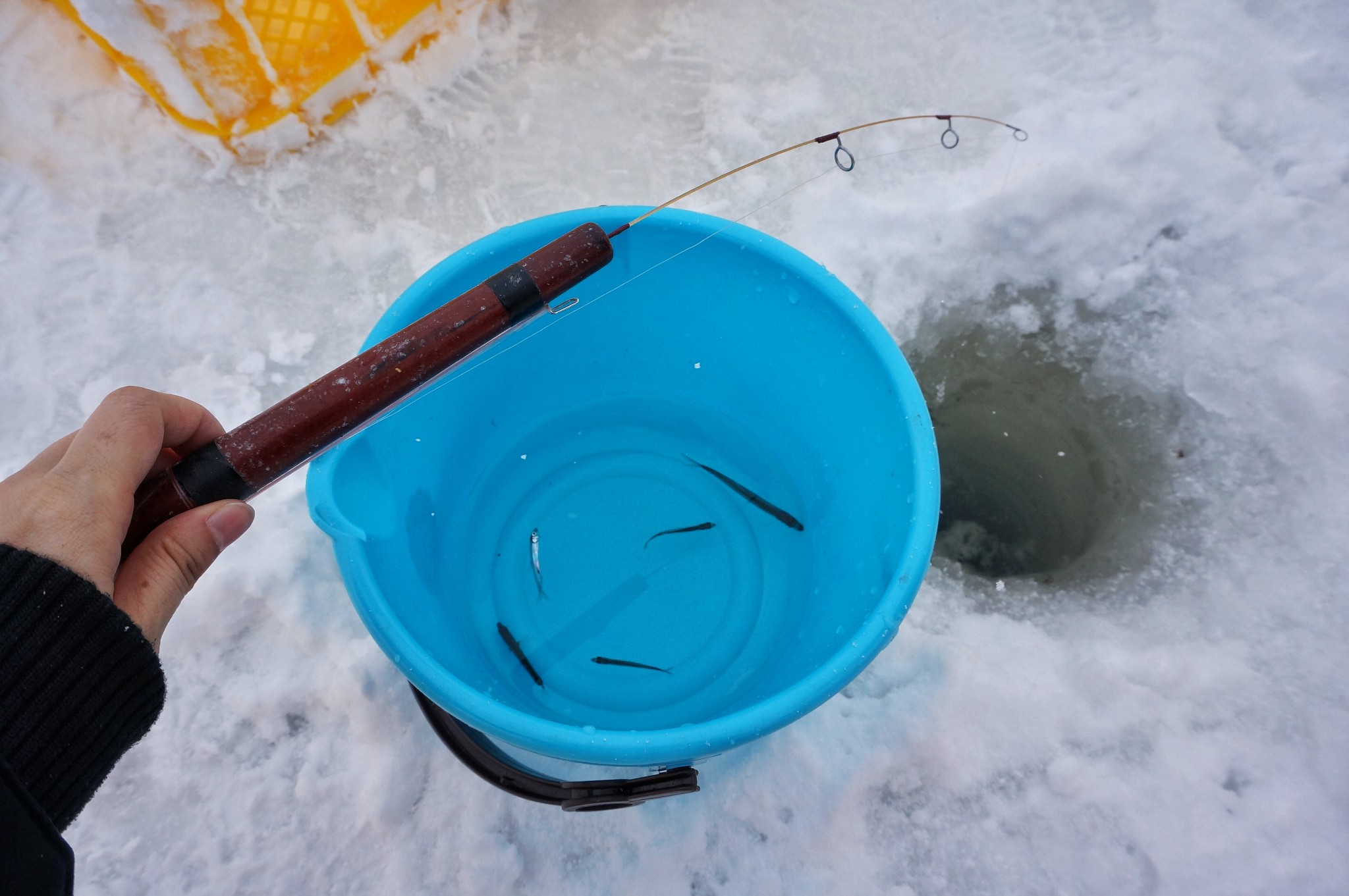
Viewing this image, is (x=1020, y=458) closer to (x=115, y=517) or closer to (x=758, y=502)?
(x=758, y=502)

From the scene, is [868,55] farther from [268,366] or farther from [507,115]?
[268,366]

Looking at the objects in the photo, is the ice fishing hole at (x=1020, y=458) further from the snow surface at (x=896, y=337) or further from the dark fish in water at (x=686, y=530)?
the dark fish in water at (x=686, y=530)

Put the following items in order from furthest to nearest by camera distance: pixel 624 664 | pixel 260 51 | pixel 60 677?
1. pixel 260 51
2. pixel 624 664
3. pixel 60 677

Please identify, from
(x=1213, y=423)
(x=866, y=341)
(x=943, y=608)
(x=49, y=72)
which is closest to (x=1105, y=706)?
(x=943, y=608)

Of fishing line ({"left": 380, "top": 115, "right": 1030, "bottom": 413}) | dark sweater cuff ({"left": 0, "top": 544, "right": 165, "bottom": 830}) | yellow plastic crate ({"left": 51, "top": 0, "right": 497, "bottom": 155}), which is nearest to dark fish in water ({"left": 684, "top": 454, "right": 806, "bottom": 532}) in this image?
fishing line ({"left": 380, "top": 115, "right": 1030, "bottom": 413})

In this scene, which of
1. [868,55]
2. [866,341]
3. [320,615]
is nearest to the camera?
[866,341]

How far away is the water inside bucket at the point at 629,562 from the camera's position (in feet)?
3.97

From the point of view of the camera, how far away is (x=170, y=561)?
70cm

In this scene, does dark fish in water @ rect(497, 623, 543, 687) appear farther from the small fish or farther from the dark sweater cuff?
the dark sweater cuff

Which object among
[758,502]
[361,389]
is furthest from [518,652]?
[361,389]

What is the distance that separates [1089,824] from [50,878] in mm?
1307

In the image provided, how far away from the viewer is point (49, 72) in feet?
5.07

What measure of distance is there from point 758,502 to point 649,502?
0.71ft

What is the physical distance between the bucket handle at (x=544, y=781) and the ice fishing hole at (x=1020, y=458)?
0.69 metres
